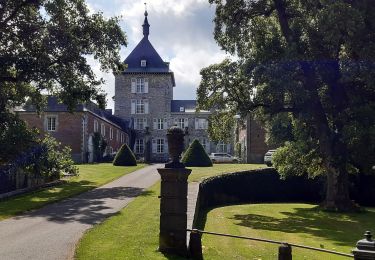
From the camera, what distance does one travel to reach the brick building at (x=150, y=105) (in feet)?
271

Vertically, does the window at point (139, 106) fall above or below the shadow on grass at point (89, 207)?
above

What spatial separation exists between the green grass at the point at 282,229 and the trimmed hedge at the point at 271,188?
338cm

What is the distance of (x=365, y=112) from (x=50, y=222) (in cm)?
1520

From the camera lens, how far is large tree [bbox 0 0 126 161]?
26625 millimetres

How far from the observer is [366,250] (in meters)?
6.75

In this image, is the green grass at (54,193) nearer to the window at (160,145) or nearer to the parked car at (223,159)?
the parked car at (223,159)

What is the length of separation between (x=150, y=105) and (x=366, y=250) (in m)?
77.5

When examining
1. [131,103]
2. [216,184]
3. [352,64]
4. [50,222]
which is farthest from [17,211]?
[131,103]

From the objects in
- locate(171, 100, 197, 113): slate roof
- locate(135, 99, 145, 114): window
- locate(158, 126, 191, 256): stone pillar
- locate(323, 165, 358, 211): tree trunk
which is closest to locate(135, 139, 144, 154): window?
locate(135, 99, 145, 114): window

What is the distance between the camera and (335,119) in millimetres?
25062

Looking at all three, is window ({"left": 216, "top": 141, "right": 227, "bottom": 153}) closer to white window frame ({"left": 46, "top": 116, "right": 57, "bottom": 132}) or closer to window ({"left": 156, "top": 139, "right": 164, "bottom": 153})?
window ({"left": 156, "top": 139, "right": 164, "bottom": 153})

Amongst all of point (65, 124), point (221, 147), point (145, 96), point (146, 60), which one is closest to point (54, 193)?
point (65, 124)

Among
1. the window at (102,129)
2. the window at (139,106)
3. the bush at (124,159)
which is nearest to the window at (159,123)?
the window at (139,106)

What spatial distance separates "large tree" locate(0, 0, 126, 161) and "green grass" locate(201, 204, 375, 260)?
11.9m
